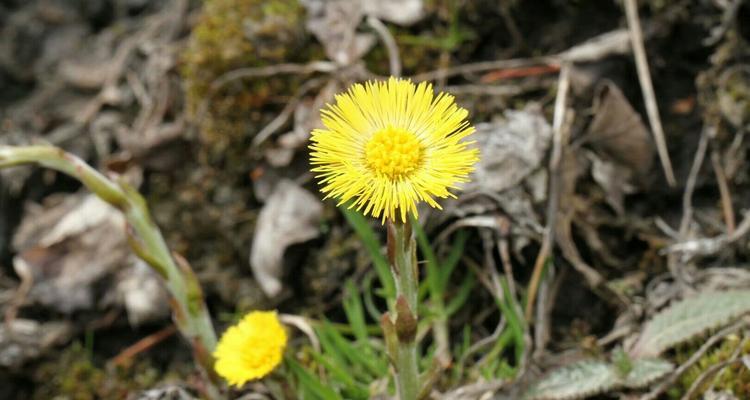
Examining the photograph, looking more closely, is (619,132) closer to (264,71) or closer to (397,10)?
(397,10)

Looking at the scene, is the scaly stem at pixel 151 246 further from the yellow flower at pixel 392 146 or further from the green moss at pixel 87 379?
the yellow flower at pixel 392 146

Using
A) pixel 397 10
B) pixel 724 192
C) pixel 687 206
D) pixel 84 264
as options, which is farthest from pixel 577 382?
pixel 84 264

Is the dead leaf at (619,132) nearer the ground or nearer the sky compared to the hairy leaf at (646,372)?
nearer the sky

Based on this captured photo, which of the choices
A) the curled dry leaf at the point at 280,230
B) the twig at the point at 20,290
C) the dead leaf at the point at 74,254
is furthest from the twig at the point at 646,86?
the twig at the point at 20,290

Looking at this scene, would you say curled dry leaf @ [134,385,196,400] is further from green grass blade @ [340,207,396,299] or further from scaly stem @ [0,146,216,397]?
green grass blade @ [340,207,396,299]

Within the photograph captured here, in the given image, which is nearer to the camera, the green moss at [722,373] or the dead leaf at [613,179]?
the green moss at [722,373]

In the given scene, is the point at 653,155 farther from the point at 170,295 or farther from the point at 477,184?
the point at 170,295

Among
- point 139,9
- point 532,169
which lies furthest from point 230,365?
point 139,9
